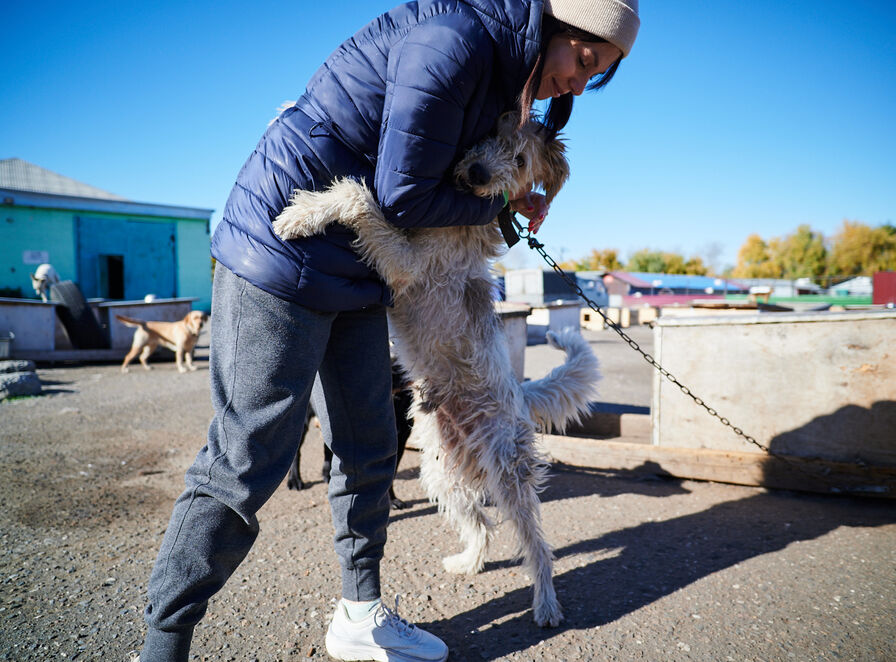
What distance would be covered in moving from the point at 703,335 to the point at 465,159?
2871 millimetres

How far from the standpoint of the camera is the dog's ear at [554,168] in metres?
1.95

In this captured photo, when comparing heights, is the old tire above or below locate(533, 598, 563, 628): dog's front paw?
above

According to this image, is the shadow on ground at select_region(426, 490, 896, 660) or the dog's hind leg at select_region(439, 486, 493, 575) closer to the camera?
the shadow on ground at select_region(426, 490, 896, 660)

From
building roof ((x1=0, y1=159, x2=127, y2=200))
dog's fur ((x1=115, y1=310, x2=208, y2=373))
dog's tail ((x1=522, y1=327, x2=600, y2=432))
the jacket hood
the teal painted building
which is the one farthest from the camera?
building roof ((x1=0, y1=159, x2=127, y2=200))

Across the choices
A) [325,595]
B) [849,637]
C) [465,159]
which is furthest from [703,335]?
[325,595]

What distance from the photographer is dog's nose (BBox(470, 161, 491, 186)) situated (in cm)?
163

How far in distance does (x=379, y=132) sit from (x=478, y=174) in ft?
1.13

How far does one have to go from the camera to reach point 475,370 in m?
2.12

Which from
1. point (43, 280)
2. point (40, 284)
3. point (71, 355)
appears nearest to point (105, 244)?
point (43, 280)

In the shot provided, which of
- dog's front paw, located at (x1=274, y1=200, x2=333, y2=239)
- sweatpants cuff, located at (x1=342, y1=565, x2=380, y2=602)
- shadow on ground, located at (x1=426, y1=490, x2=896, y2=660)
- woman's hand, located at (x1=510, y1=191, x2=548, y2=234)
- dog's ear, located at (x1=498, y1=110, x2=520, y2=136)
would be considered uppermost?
dog's ear, located at (x1=498, y1=110, x2=520, y2=136)

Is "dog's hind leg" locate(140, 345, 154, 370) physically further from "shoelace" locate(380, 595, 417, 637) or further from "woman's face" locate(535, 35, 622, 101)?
"woman's face" locate(535, 35, 622, 101)

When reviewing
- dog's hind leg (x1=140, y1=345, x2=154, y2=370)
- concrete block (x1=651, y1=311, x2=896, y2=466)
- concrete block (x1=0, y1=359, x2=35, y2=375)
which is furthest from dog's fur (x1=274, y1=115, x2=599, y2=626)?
dog's hind leg (x1=140, y1=345, x2=154, y2=370)

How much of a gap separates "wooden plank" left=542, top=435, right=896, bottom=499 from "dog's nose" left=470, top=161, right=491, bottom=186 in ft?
7.53

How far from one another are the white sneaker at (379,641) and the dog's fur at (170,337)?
8.62 m
